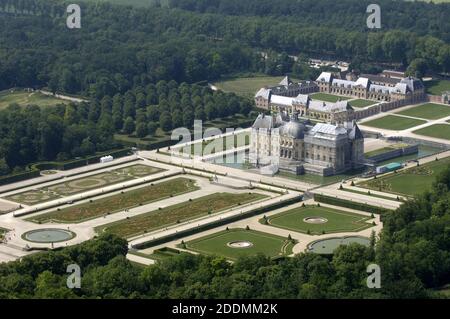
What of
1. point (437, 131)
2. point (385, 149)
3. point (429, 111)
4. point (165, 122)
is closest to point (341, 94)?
point (429, 111)

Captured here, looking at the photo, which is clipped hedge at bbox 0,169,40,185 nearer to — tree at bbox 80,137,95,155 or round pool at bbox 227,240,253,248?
tree at bbox 80,137,95,155

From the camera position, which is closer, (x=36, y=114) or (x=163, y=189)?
(x=163, y=189)

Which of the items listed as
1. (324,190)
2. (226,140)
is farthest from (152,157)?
(324,190)

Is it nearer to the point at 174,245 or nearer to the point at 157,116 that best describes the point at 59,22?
the point at 157,116

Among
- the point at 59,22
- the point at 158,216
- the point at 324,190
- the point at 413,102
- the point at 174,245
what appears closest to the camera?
Result: the point at 174,245

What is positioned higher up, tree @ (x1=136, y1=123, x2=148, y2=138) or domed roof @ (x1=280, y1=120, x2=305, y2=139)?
domed roof @ (x1=280, y1=120, x2=305, y2=139)

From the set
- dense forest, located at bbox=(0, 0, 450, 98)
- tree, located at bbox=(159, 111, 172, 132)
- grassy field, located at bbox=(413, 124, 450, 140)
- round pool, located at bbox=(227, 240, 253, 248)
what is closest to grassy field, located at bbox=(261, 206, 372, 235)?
round pool, located at bbox=(227, 240, 253, 248)

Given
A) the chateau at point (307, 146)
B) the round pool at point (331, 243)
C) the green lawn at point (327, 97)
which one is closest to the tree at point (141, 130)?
the chateau at point (307, 146)
